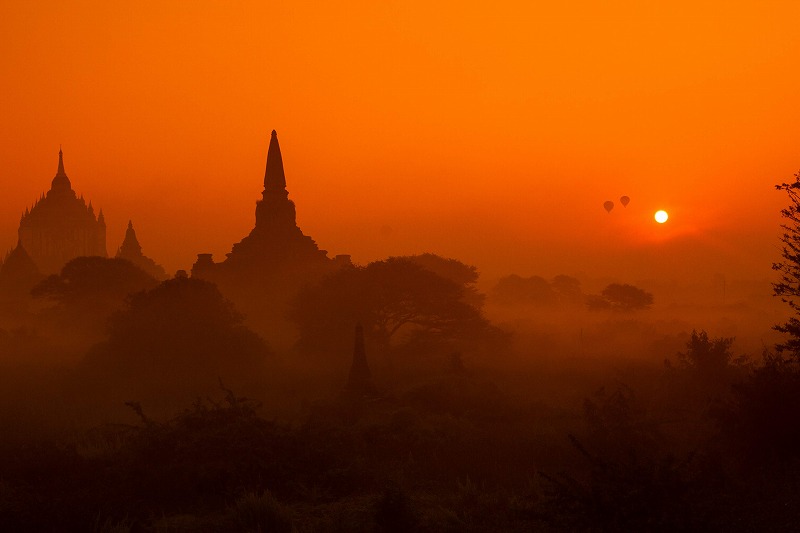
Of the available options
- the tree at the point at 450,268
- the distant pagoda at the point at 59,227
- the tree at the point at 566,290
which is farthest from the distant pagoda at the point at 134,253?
the tree at the point at 566,290

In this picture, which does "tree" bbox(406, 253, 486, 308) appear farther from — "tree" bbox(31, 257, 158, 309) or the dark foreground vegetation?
the dark foreground vegetation

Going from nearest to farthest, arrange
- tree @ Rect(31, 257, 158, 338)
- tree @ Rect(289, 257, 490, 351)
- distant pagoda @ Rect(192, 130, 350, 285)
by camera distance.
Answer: tree @ Rect(289, 257, 490, 351) → tree @ Rect(31, 257, 158, 338) → distant pagoda @ Rect(192, 130, 350, 285)

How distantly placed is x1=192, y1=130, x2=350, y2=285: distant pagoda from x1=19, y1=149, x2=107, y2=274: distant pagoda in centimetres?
5717

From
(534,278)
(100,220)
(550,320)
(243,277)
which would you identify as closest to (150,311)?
(243,277)

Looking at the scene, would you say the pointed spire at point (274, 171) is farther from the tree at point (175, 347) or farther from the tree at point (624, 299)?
Result: the tree at point (624, 299)

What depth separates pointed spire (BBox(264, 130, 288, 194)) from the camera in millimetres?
60594

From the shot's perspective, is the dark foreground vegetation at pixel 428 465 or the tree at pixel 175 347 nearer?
the dark foreground vegetation at pixel 428 465

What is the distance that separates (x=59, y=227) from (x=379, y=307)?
273 ft

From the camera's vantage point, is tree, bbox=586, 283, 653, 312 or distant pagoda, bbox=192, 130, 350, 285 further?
tree, bbox=586, 283, 653, 312

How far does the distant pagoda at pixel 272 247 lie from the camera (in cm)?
5731

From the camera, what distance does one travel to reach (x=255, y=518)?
1277 cm

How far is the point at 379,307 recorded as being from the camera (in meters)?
40.8

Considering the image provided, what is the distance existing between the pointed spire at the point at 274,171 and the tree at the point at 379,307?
65.8 feet

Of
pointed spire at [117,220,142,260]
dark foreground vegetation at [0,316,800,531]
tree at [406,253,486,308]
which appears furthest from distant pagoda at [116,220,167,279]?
dark foreground vegetation at [0,316,800,531]
